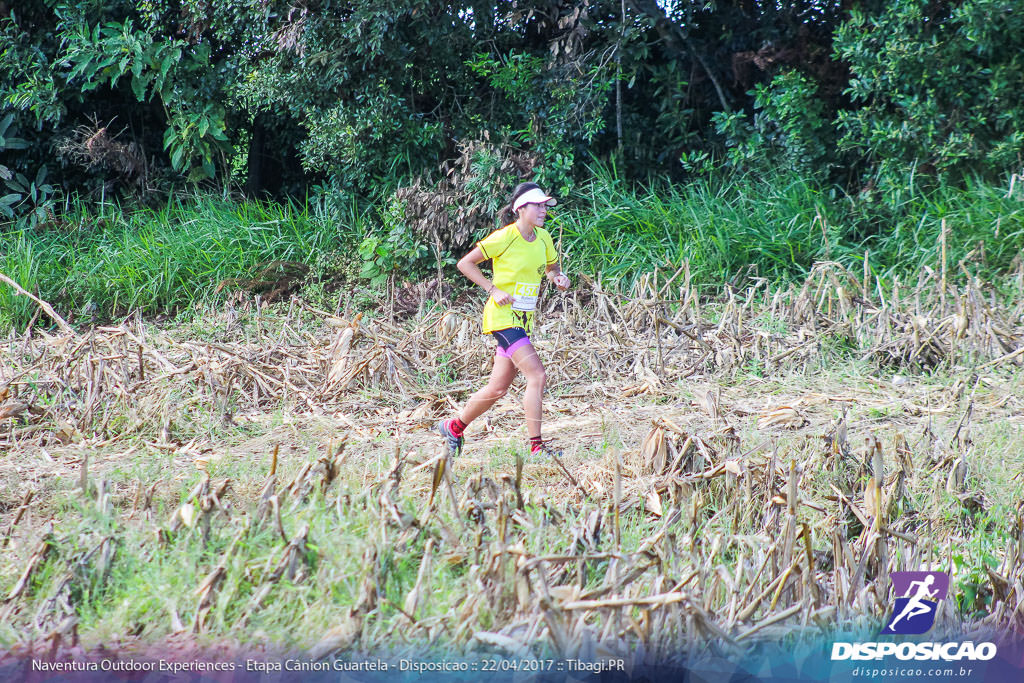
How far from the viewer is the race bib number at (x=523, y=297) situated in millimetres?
4984

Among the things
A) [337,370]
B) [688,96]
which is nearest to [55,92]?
[337,370]

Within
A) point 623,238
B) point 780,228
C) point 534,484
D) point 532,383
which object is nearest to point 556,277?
point 532,383

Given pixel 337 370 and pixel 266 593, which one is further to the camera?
pixel 337 370

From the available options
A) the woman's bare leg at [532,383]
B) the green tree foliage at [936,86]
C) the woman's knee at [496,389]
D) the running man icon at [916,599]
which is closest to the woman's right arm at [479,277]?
the woman's bare leg at [532,383]

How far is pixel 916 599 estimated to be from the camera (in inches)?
127

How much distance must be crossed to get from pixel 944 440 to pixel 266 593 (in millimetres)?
3392

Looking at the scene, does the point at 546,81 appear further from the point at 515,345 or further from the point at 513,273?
the point at 515,345

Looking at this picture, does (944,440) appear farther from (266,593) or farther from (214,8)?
(214,8)

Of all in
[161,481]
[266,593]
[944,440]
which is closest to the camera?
[266,593]

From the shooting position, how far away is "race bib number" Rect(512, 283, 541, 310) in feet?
16.4

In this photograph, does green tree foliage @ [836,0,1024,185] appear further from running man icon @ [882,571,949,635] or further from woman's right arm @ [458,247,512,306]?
running man icon @ [882,571,949,635]

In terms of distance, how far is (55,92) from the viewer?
9969 millimetres

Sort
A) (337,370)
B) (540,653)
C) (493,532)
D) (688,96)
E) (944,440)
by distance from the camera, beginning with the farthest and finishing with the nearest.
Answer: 1. (688,96)
2. (337,370)
3. (944,440)
4. (493,532)
5. (540,653)

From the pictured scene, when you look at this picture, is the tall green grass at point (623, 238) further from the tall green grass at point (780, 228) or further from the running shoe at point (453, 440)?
the running shoe at point (453, 440)
